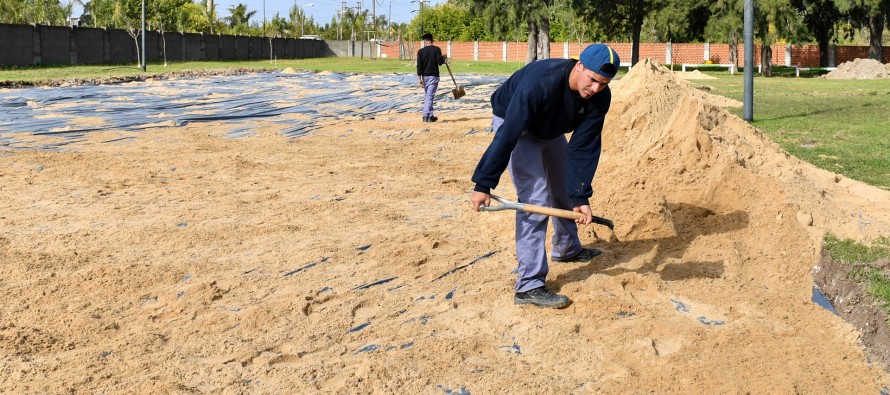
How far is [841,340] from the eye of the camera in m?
5.00

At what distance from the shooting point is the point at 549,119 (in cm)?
523

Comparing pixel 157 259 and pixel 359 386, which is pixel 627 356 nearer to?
pixel 359 386

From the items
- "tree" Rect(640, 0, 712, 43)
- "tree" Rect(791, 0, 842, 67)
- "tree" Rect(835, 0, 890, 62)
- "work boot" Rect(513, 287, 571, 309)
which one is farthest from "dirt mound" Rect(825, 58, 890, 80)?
"work boot" Rect(513, 287, 571, 309)

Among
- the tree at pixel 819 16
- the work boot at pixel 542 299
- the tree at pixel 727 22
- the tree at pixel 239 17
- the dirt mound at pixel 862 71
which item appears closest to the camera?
the work boot at pixel 542 299

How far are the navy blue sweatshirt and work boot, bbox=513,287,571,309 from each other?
1.84 feet

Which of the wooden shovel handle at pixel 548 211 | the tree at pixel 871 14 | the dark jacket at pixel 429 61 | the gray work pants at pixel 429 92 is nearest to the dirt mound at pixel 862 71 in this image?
the tree at pixel 871 14

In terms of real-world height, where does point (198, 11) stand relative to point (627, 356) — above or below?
above

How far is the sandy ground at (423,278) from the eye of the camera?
14.5 feet

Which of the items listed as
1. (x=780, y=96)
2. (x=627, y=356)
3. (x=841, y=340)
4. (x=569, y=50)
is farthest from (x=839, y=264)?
(x=569, y=50)

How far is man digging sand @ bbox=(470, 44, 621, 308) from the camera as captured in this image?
5020mm

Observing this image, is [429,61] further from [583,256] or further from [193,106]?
[583,256]

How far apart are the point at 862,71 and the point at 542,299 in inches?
1403

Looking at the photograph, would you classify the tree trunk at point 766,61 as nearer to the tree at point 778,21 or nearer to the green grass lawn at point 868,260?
the tree at point 778,21

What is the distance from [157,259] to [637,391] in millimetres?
3689
